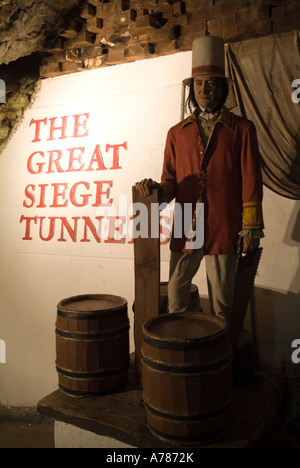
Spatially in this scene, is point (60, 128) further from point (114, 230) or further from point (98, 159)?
point (114, 230)

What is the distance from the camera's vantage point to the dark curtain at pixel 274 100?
3.22 meters

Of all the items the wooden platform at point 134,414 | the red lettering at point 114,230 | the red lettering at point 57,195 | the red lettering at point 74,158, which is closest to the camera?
the wooden platform at point 134,414

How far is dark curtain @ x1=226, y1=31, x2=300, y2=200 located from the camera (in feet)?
10.6

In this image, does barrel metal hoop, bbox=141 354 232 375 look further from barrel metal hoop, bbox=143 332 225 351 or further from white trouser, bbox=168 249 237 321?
white trouser, bbox=168 249 237 321

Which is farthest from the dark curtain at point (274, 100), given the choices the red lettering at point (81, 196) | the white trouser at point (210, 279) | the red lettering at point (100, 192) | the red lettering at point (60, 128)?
the red lettering at point (60, 128)

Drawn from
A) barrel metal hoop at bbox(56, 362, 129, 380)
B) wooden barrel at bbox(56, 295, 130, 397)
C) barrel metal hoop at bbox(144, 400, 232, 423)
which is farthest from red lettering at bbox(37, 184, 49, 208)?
barrel metal hoop at bbox(144, 400, 232, 423)

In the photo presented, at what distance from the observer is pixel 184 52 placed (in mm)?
3840

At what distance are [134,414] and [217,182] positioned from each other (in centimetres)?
153

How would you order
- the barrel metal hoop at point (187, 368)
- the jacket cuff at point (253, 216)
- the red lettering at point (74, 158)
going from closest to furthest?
1. the barrel metal hoop at point (187, 368)
2. the jacket cuff at point (253, 216)
3. the red lettering at point (74, 158)

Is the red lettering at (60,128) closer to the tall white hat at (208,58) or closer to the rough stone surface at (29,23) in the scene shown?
the rough stone surface at (29,23)

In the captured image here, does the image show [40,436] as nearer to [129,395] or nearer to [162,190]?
[129,395]

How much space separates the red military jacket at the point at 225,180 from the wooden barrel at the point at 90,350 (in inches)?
27.4

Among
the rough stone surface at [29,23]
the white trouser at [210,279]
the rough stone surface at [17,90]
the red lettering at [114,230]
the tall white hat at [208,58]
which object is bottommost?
the white trouser at [210,279]

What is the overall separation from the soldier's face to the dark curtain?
886 mm
